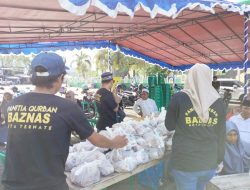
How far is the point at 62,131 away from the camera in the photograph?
145cm

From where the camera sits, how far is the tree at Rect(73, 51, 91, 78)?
47969mm

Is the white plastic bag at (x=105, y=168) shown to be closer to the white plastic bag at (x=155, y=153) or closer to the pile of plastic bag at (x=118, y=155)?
the pile of plastic bag at (x=118, y=155)

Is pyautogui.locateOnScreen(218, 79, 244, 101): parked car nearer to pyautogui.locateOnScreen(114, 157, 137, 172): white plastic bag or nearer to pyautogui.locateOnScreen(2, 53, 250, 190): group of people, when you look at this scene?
pyautogui.locateOnScreen(114, 157, 137, 172): white plastic bag

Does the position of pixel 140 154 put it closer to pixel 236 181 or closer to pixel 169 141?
pixel 169 141

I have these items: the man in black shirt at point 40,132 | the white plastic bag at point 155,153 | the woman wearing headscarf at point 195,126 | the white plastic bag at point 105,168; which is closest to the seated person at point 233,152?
the white plastic bag at point 155,153

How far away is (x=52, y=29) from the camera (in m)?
7.06

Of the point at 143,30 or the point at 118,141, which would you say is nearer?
the point at 118,141

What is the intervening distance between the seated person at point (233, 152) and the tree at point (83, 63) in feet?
148

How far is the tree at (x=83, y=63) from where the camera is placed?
157ft

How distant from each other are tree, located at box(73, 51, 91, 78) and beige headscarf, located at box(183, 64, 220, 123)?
150 ft

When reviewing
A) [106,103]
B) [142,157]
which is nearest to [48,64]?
[142,157]

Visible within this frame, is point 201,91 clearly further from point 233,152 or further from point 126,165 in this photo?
point 233,152

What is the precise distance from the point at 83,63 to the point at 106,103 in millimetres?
46048

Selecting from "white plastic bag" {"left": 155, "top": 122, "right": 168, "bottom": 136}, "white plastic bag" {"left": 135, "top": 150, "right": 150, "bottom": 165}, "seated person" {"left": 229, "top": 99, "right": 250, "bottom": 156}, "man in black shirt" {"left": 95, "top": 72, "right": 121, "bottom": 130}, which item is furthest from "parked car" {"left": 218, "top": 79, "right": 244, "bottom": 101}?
"white plastic bag" {"left": 135, "top": 150, "right": 150, "bottom": 165}
